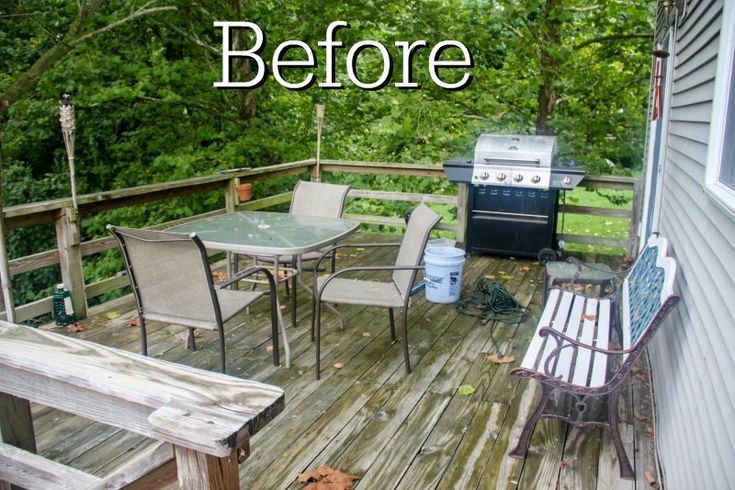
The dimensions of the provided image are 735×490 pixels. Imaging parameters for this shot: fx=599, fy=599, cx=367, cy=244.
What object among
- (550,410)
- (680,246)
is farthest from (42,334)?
(680,246)

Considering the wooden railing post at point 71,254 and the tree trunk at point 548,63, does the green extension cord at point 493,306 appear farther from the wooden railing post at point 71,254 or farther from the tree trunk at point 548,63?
the tree trunk at point 548,63

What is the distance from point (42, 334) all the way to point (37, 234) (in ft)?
26.4

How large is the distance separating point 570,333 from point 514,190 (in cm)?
268

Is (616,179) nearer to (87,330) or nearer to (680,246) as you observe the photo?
(680,246)

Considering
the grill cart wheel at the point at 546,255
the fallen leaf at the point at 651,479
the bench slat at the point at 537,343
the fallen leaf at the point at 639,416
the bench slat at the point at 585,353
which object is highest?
the bench slat at the point at 537,343

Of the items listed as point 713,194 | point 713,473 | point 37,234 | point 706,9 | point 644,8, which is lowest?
point 37,234

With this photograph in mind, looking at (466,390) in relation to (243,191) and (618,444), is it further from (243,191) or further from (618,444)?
(243,191)

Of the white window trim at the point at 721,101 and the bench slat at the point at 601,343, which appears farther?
the bench slat at the point at 601,343

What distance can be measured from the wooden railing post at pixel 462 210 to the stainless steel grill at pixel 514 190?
0.35m

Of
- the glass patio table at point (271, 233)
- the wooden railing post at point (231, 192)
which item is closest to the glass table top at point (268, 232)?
the glass patio table at point (271, 233)

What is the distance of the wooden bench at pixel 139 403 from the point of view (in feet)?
3.00

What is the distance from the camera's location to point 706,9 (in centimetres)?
256

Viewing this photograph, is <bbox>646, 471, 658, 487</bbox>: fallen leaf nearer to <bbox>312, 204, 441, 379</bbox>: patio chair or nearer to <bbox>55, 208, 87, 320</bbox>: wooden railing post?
<bbox>312, 204, 441, 379</bbox>: patio chair

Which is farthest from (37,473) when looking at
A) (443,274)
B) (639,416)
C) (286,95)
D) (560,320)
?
(286,95)
